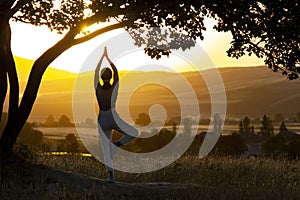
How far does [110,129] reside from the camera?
17422mm

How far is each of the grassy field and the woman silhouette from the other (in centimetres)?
112

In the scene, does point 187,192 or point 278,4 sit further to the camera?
point 278,4

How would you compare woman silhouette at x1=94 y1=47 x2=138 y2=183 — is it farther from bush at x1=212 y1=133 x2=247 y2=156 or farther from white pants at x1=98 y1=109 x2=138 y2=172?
bush at x1=212 y1=133 x2=247 y2=156

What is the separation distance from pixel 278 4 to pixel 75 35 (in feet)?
20.6

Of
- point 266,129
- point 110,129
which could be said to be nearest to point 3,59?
point 110,129

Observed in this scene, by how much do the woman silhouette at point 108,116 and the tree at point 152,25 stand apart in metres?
1.63

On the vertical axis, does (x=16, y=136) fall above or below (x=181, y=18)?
below

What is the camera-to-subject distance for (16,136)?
62.0 ft

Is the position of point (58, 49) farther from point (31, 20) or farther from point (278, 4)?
point (278, 4)

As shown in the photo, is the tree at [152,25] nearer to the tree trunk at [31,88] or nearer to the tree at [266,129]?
the tree trunk at [31,88]

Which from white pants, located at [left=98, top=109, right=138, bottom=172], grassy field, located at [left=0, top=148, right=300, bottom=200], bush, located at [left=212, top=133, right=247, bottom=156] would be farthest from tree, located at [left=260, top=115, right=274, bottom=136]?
Result: white pants, located at [left=98, top=109, right=138, bottom=172]

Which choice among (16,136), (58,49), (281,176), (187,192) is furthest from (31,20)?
(281,176)

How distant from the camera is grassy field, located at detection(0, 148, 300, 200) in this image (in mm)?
16047

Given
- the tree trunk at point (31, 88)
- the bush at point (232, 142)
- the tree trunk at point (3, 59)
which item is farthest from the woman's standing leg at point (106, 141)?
the bush at point (232, 142)
